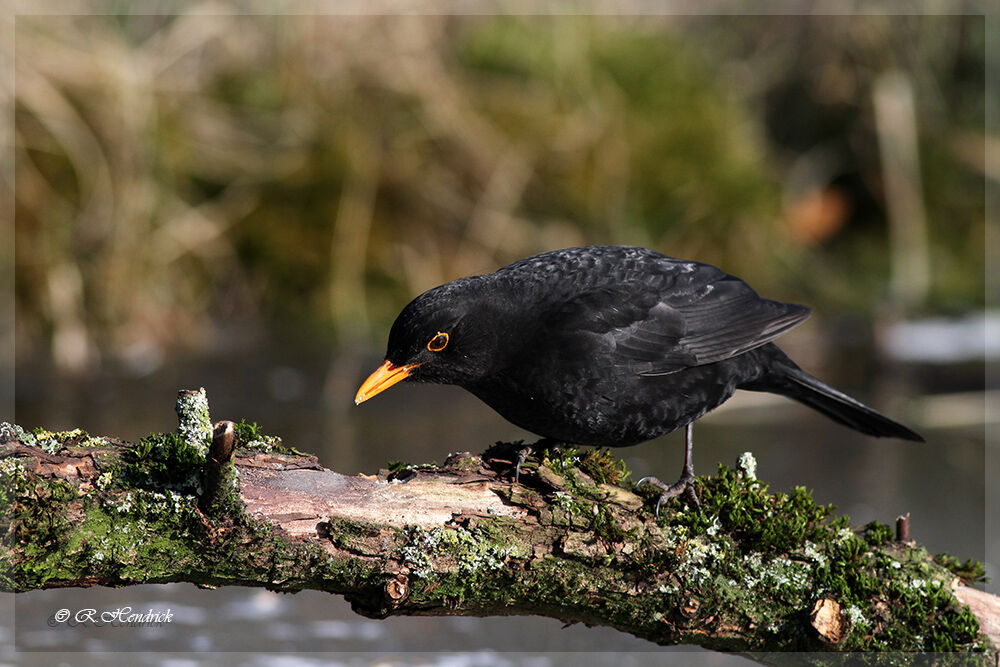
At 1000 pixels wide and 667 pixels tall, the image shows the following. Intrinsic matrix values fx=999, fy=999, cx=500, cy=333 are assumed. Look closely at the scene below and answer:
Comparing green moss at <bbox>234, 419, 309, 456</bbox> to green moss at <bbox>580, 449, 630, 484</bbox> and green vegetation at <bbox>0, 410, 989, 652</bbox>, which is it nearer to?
green vegetation at <bbox>0, 410, 989, 652</bbox>

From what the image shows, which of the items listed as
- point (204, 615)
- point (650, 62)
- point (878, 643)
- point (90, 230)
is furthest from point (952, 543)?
point (90, 230)

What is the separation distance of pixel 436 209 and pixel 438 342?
362 cm

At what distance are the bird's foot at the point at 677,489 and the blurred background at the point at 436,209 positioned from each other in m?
1.98

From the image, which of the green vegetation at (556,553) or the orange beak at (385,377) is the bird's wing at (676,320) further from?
the orange beak at (385,377)

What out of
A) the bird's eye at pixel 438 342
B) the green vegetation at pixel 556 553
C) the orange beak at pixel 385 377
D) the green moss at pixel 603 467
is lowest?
the green vegetation at pixel 556 553

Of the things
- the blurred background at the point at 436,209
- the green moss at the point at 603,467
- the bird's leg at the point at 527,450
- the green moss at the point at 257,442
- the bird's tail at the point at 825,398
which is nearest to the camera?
the green moss at the point at 257,442

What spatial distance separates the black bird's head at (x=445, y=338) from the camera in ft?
10.0

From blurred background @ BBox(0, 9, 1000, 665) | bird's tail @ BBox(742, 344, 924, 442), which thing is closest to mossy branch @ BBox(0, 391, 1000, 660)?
bird's tail @ BBox(742, 344, 924, 442)

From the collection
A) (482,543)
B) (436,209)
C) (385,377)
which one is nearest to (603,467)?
(482,543)

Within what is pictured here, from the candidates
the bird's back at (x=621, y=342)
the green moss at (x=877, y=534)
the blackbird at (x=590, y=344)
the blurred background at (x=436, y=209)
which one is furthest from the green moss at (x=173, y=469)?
the blurred background at (x=436, y=209)

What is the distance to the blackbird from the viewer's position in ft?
9.98

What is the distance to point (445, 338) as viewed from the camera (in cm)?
310

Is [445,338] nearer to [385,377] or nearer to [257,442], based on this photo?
[385,377]

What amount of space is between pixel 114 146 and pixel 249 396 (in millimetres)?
1906
